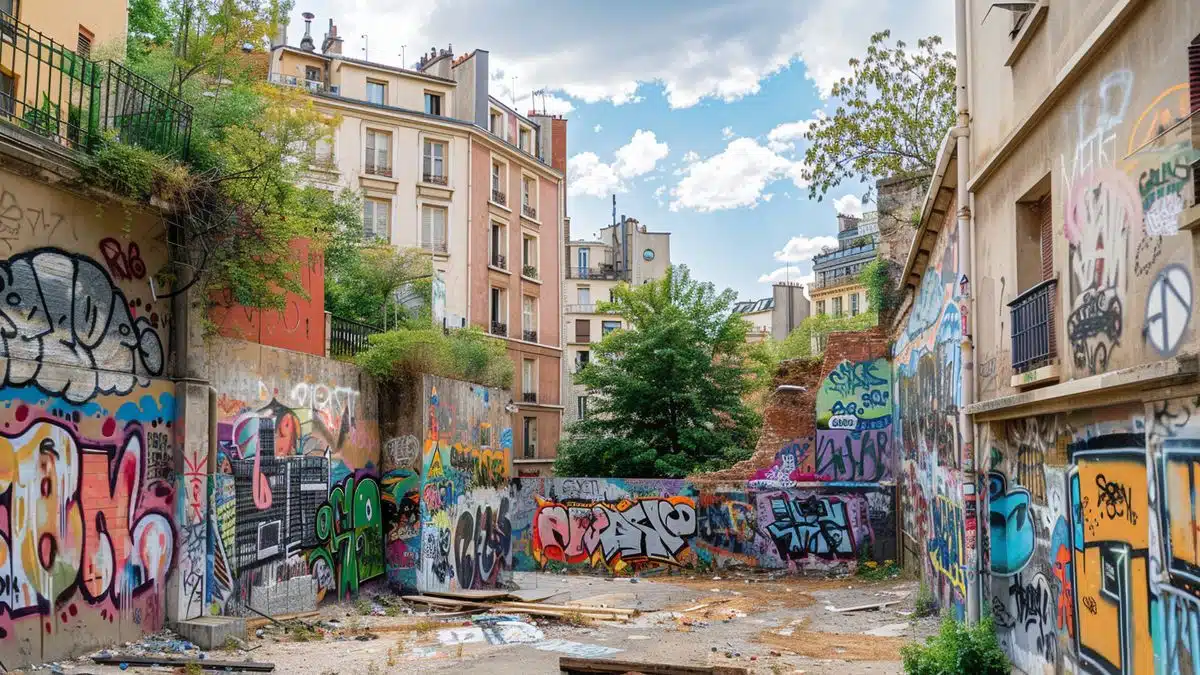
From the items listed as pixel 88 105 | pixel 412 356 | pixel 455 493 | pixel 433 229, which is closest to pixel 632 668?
pixel 412 356

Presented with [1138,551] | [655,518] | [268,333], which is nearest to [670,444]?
[655,518]

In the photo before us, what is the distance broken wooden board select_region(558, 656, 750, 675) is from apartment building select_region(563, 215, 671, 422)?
54.1m

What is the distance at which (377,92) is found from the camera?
4006 centimetres

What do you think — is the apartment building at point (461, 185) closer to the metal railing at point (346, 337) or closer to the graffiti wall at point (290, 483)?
the metal railing at point (346, 337)

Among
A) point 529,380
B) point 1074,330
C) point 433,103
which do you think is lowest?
point 1074,330

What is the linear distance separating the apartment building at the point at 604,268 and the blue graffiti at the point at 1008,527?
177ft

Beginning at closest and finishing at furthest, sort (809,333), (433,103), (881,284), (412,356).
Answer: (412,356), (881,284), (433,103), (809,333)

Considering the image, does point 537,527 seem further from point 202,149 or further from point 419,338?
point 202,149

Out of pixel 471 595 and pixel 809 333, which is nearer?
pixel 471 595

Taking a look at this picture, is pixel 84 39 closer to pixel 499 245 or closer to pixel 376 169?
pixel 376 169

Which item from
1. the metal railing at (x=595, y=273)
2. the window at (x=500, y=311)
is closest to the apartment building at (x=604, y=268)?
the metal railing at (x=595, y=273)

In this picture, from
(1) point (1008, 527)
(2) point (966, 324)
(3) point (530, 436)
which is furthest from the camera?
(3) point (530, 436)

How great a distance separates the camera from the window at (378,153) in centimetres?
3912

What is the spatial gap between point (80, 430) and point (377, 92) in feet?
106
